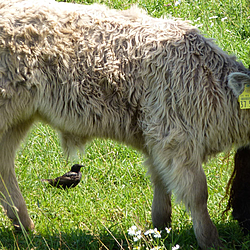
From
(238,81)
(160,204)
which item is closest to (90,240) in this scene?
(160,204)

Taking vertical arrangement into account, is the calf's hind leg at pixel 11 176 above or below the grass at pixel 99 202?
above

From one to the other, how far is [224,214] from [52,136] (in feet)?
8.46

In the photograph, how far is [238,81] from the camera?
3832 mm

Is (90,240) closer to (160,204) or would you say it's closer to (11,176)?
(160,204)

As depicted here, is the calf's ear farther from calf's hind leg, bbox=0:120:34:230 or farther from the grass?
calf's hind leg, bbox=0:120:34:230

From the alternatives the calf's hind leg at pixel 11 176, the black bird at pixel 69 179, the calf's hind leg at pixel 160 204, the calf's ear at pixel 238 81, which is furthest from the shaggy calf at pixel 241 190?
the calf's hind leg at pixel 11 176

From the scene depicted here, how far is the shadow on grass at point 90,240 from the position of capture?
13.5 ft

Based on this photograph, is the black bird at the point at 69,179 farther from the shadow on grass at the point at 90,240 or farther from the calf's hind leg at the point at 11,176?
the shadow on grass at the point at 90,240

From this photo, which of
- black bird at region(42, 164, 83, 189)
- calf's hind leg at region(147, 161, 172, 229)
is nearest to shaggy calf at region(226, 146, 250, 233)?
calf's hind leg at region(147, 161, 172, 229)

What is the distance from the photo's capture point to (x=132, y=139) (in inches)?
163

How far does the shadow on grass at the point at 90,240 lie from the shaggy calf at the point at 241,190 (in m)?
0.14

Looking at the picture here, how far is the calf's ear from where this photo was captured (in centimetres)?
381

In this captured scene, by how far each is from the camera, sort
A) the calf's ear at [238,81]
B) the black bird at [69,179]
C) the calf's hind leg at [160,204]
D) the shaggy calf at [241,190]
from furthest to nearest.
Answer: the black bird at [69,179] → the calf's hind leg at [160,204] → the shaggy calf at [241,190] → the calf's ear at [238,81]

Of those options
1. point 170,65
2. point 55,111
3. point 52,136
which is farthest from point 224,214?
point 52,136
